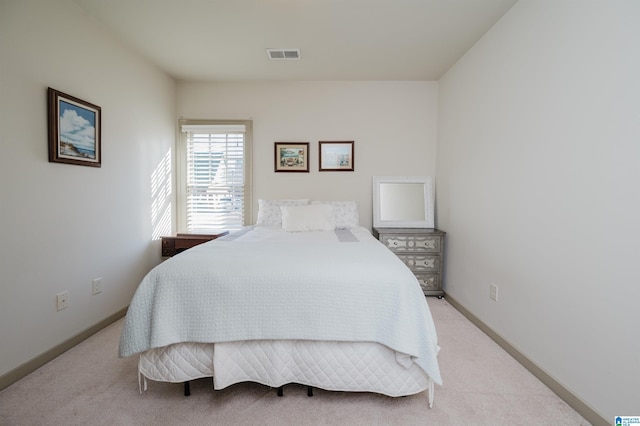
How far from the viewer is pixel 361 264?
1.55 m

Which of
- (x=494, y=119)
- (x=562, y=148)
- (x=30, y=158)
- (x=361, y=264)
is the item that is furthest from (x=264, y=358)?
(x=494, y=119)

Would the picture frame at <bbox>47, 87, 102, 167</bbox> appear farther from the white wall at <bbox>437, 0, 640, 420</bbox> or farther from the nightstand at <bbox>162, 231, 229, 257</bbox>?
the white wall at <bbox>437, 0, 640, 420</bbox>

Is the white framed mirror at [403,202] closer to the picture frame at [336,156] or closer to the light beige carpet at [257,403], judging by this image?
the picture frame at [336,156]

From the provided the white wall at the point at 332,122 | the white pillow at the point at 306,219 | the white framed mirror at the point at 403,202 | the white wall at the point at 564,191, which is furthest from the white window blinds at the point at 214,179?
the white wall at the point at 564,191

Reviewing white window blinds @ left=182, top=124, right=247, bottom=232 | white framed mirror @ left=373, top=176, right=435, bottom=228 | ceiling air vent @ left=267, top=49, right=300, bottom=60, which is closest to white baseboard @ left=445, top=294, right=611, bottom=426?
white framed mirror @ left=373, top=176, right=435, bottom=228

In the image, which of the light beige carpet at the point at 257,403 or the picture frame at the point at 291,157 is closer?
the light beige carpet at the point at 257,403

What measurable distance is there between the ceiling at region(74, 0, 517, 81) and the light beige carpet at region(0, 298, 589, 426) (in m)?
2.59

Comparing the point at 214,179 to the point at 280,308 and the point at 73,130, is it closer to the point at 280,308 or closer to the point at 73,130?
the point at 73,130

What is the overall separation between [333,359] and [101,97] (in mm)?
2716

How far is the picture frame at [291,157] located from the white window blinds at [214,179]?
433mm

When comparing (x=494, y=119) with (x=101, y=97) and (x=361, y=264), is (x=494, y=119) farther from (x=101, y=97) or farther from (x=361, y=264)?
(x=101, y=97)

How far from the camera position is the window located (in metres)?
3.48

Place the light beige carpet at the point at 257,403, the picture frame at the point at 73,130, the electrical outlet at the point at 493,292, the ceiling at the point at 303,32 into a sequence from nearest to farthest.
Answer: the light beige carpet at the point at 257,403 < the picture frame at the point at 73,130 < the ceiling at the point at 303,32 < the electrical outlet at the point at 493,292

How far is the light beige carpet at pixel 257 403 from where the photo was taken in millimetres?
1390
